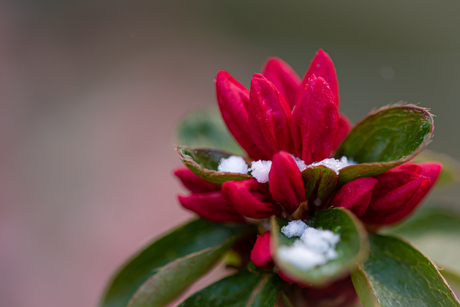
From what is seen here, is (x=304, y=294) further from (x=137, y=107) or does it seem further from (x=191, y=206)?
(x=137, y=107)

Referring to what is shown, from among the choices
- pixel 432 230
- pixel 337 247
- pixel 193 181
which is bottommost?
pixel 432 230

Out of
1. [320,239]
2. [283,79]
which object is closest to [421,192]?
[320,239]

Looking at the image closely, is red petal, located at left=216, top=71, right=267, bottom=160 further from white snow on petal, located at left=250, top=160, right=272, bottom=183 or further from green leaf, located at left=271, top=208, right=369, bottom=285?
green leaf, located at left=271, top=208, right=369, bottom=285

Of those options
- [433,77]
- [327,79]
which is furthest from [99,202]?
[433,77]

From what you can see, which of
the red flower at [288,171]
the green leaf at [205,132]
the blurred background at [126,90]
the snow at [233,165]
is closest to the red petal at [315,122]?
the red flower at [288,171]

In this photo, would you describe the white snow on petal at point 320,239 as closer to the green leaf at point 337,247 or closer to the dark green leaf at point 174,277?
the green leaf at point 337,247

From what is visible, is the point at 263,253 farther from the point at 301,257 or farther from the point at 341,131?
the point at 341,131

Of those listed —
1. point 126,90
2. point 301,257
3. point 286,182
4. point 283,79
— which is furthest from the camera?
point 126,90

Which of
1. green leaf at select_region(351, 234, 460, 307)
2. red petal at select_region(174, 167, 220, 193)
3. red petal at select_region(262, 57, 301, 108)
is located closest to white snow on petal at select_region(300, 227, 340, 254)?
green leaf at select_region(351, 234, 460, 307)
